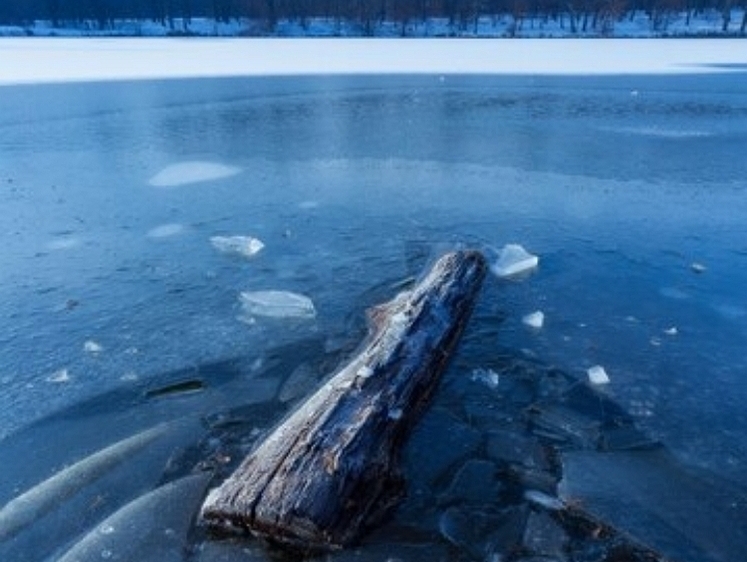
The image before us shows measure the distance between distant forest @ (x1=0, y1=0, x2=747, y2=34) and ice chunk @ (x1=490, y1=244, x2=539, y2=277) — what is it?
52129 mm

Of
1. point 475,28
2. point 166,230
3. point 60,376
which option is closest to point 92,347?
point 60,376

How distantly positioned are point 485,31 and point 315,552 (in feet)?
188

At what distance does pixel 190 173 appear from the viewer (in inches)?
339

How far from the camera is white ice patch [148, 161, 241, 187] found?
8.19 meters

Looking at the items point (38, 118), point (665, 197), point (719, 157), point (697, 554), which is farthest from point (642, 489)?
point (38, 118)

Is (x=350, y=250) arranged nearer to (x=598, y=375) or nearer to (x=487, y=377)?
(x=487, y=377)

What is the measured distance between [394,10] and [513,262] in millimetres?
57718

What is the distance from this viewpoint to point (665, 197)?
24.8 feet

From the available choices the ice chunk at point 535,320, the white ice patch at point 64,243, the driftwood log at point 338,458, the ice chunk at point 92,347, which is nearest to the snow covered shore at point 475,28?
the white ice patch at point 64,243

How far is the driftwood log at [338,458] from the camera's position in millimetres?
2627

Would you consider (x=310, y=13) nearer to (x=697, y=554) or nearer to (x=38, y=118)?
(x=38, y=118)

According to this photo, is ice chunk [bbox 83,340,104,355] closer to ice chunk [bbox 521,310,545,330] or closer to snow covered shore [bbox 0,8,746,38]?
ice chunk [bbox 521,310,545,330]

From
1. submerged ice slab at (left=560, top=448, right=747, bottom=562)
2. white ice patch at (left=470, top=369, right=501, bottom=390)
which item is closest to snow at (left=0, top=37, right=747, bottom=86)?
white ice patch at (left=470, top=369, right=501, bottom=390)

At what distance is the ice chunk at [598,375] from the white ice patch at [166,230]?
13.9ft
